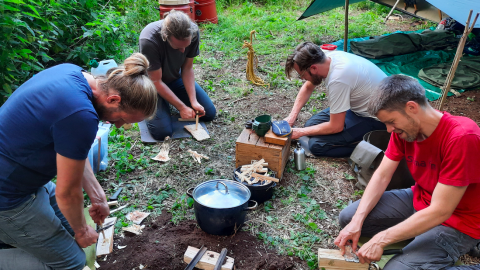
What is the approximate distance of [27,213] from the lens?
2.10 meters

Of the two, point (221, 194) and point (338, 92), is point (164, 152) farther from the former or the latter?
point (338, 92)

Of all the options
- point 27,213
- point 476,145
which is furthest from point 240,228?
point 476,145

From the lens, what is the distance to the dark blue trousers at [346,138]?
159 inches

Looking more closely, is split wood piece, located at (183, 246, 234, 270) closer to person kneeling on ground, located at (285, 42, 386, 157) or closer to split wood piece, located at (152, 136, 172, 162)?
split wood piece, located at (152, 136, 172, 162)

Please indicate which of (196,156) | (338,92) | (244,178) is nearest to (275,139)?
(244,178)

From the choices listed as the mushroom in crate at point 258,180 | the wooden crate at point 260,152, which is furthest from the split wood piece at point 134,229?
the wooden crate at point 260,152

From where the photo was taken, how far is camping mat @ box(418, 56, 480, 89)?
5965mm

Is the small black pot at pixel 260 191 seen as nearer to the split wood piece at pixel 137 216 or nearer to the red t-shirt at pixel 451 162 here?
the split wood piece at pixel 137 216

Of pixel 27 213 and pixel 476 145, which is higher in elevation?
pixel 476 145

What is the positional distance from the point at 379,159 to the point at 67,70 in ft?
9.06

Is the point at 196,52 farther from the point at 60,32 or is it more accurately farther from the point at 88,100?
the point at 88,100

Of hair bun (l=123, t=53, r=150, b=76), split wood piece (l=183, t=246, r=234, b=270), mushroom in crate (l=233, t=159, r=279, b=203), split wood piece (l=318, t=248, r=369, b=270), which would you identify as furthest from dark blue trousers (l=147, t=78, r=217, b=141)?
split wood piece (l=318, t=248, r=369, b=270)

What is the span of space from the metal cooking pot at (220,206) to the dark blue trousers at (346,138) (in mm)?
1466

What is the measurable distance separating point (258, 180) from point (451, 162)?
5.57ft
